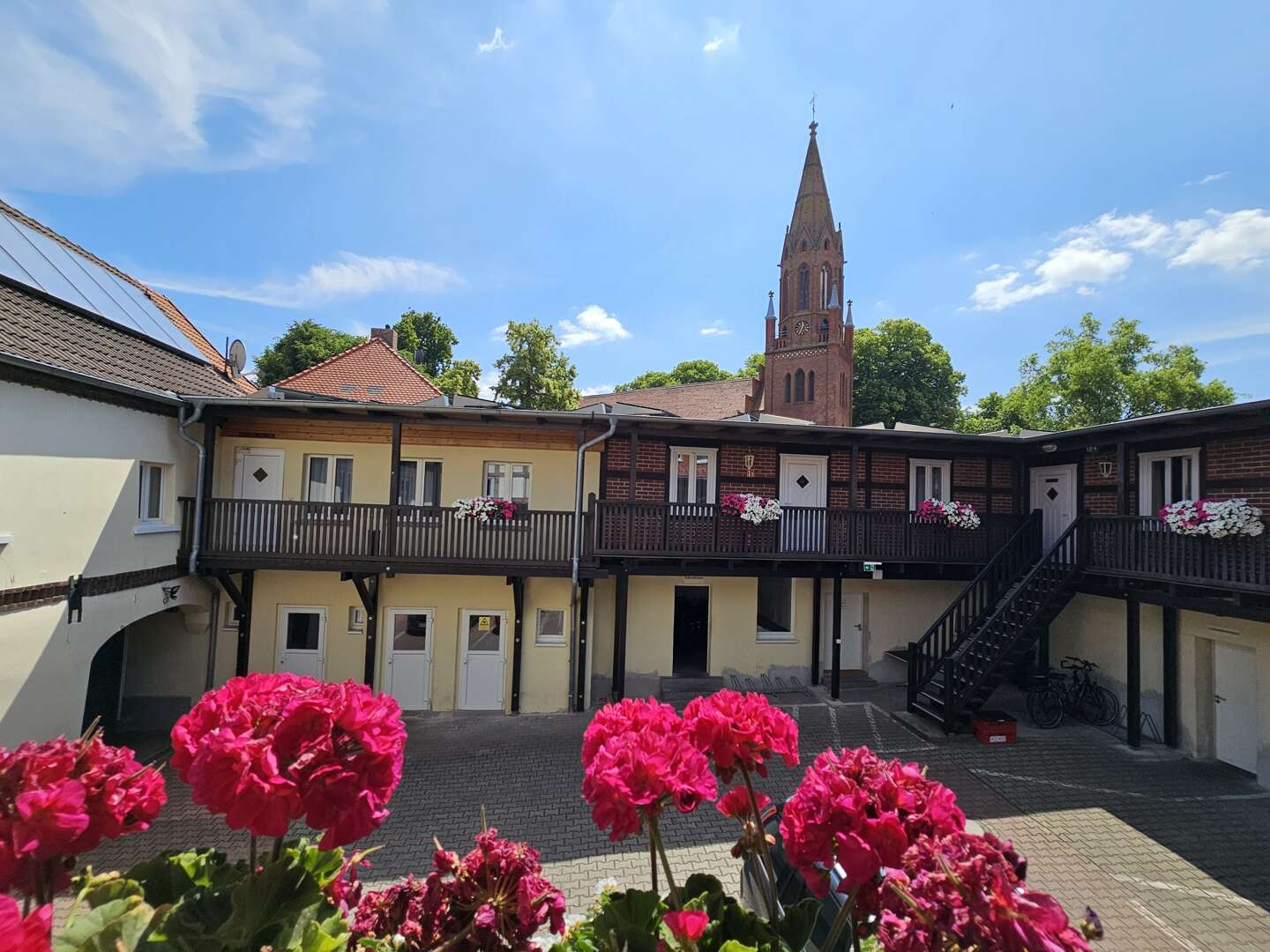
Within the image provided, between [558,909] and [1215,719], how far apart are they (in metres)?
12.0

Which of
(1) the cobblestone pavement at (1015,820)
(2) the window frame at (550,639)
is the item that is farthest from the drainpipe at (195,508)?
(2) the window frame at (550,639)

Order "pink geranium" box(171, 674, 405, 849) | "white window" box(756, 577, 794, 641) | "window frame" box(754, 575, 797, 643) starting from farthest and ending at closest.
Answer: "white window" box(756, 577, 794, 641)
"window frame" box(754, 575, 797, 643)
"pink geranium" box(171, 674, 405, 849)

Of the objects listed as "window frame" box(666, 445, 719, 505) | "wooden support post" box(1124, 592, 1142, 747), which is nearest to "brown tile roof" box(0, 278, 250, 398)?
"window frame" box(666, 445, 719, 505)

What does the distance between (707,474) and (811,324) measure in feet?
85.6

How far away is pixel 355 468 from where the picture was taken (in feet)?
34.3

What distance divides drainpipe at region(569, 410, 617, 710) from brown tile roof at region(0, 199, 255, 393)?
7419 mm

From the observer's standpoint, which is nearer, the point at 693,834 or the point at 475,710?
the point at 693,834

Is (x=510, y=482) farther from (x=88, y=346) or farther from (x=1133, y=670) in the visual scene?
(x=1133, y=670)

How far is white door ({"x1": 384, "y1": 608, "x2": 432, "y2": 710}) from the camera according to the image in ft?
33.5

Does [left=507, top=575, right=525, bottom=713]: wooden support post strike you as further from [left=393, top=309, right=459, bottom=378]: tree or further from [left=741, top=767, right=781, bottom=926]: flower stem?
[left=393, top=309, right=459, bottom=378]: tree

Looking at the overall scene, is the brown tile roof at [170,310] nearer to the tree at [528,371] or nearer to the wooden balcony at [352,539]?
the wooden balcony at [352,539]

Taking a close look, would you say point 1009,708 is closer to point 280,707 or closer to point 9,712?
point 280,707

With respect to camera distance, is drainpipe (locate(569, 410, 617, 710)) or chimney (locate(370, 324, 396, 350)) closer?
drainpipe (locate(569, 410, 617, 710))

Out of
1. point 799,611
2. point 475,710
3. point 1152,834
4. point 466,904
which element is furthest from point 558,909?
point 799,611
